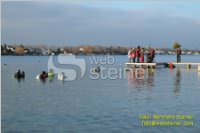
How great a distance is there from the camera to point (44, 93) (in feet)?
84.6

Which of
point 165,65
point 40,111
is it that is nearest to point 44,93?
point 40,111

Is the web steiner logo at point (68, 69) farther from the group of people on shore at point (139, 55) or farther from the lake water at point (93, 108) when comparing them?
the lake water at point (93, 108)

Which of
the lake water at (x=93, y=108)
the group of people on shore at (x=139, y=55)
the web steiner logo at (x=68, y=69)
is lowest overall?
the lake water at (x=93, y=108)

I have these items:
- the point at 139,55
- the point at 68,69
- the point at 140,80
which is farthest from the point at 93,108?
the point at 68,69

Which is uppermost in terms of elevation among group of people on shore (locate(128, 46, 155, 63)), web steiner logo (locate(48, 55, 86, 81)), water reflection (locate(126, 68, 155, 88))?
group of people on shore (locate(128, 46, 155, 63))

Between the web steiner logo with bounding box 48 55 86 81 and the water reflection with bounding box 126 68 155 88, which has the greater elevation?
the web steiner logo with bounding box 48 55 86 81

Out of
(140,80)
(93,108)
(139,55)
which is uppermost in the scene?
(139,55)

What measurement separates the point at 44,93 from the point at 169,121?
10848 millimetres

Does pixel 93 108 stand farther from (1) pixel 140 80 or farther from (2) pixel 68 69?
(2) pixel 68 69

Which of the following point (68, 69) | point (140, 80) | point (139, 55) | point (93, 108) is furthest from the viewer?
point (68, 69)

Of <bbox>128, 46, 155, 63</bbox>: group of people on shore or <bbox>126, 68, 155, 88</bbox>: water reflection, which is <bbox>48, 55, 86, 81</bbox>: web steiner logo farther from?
<bbox>128, 46, 155, 63</bbox>: group of people on shore

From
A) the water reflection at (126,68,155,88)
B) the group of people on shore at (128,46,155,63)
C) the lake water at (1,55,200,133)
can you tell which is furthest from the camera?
the group of people on shore at (128,46,155,63)

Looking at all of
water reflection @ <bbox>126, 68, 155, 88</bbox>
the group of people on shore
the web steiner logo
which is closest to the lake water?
water reflection @ <bbox>126, 68, 155, 88</bbox>

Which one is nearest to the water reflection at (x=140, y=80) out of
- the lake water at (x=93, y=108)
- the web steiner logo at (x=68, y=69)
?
the lake water at (x=93, y=108)
